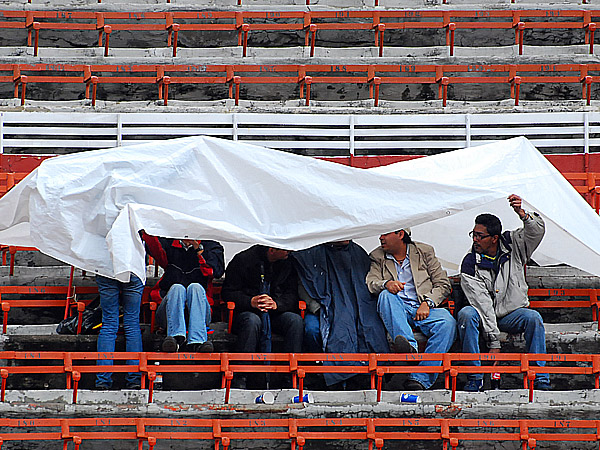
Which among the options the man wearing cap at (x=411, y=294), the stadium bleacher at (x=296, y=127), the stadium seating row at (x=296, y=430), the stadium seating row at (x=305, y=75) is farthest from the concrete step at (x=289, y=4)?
the stadium seating row at (x=296, y=430)

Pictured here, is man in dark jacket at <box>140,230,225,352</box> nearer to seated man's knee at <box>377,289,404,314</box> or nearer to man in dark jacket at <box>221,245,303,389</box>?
man in dark jacket at <box>221,245,303,389</box>

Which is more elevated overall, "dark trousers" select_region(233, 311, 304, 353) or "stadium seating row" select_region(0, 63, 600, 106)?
"stadium seating row" select_region(0, 63, 600, 106)

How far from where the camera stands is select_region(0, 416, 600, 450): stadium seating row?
21.5ft

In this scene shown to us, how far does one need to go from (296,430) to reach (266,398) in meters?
0.36

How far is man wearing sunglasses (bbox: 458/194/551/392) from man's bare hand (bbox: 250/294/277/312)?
1338mm

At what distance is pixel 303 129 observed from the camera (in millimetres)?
9812

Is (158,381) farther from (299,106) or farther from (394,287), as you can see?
(299,106)

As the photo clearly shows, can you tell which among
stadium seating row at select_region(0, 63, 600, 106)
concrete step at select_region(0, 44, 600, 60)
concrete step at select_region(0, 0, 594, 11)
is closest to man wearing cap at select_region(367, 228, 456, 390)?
stadium seating row at select_region(0, 63, 600, 106)

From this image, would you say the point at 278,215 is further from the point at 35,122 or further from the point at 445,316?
the point at 35,122

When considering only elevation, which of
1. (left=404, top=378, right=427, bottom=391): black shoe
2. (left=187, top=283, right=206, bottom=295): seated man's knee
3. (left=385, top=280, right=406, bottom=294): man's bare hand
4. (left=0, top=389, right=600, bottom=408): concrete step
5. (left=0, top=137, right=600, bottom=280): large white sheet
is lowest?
(left=0, top=389, right=600, bottom=408): concrete step

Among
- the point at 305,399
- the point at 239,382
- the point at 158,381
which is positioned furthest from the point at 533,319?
the point at 158,381

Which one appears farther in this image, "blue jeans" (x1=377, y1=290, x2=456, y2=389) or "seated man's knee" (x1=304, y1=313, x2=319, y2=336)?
"seated man's knee" (x1=304, y1=313, x2=319, y2=336)

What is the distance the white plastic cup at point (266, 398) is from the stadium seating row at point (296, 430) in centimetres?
13

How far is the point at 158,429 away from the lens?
6.73 metres
